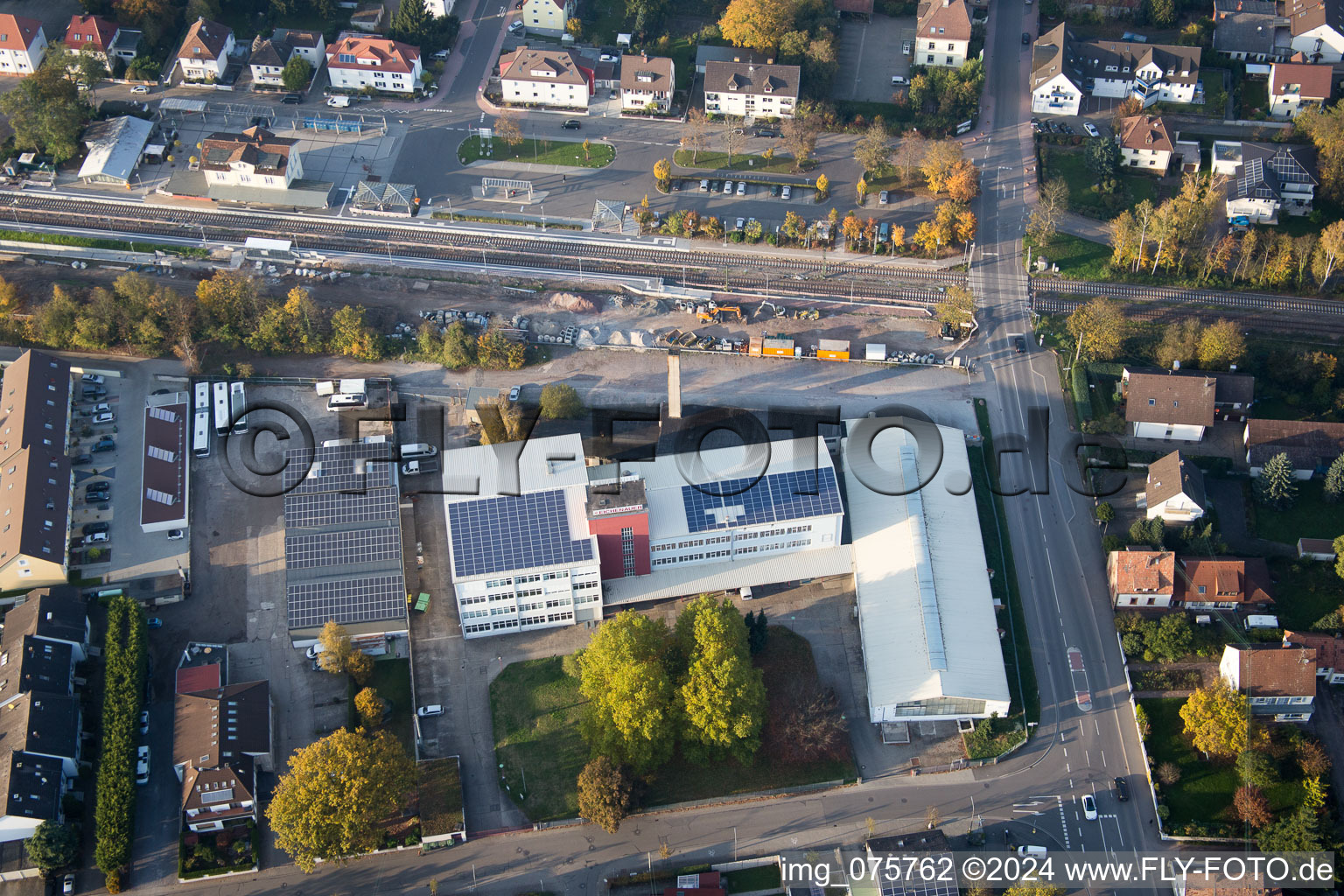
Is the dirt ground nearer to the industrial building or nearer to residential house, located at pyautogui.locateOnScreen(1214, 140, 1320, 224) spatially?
the industrial building

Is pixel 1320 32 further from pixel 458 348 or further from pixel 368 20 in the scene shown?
pixel 368 20

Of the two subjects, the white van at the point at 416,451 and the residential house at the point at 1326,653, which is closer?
the residential house at the point at 1326,653

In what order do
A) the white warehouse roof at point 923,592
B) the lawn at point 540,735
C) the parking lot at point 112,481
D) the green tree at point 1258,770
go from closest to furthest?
the green tree at point 1258,770 → the lawn at point 540,735 → the white warehouse roof at point 923,592 → the parking lot at point 112,481

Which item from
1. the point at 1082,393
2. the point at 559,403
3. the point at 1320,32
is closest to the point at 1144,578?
the point at 1082,393

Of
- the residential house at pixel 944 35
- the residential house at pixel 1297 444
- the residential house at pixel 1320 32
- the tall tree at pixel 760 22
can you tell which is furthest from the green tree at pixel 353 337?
the residential house at pixel 1320 32

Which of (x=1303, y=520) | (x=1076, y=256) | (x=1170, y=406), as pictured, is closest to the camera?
(x=1303, y=520)

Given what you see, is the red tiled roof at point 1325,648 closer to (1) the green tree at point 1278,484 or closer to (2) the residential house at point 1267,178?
(1) the green tree at point 1278,484

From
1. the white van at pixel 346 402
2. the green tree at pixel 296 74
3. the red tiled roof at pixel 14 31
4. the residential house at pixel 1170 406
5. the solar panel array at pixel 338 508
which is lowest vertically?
the solar panel array at pixel 338 508
